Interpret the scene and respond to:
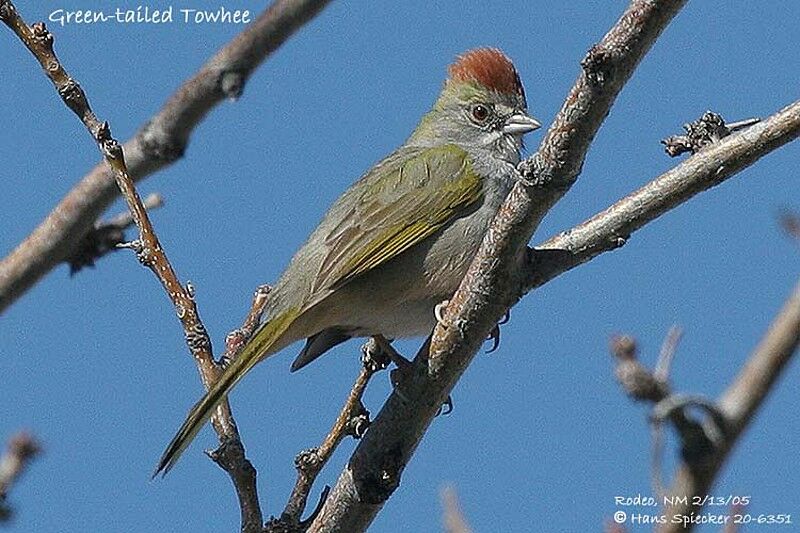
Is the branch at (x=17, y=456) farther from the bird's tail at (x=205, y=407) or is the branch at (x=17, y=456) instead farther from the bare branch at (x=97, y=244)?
the bare branch at (x=97, y=244)

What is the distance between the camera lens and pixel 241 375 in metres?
4.32

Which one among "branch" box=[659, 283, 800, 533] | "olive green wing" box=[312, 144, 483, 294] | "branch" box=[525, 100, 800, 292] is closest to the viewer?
"branch" box=[659, 283, 800, 533]

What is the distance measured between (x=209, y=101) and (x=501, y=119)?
315 cm

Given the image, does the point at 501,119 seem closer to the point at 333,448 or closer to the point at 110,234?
the point at 110,234

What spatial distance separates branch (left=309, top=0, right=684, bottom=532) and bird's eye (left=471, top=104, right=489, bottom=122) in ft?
10.1

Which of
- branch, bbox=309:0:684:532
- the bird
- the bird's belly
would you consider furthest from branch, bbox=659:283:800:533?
the bird's belly

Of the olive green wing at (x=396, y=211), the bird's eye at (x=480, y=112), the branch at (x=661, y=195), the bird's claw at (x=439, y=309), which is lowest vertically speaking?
the branch at (x=661, y=195)

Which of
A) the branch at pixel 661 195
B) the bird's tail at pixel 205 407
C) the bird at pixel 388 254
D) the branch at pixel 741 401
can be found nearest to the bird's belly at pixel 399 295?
the bird at pixel 388 254

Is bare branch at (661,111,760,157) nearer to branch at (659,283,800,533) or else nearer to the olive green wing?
the olive green wing

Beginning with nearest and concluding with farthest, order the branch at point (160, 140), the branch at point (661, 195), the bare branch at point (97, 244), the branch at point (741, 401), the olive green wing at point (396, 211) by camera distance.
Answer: the branch at point (741, 401)
the branch at point (661, 195)
the branch at point (160, 140)
the bare branch at point (97, 244)
the olive green wing at point (396, 211)

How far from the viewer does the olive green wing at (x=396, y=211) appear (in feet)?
17.2

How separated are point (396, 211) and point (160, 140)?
1.83 meters

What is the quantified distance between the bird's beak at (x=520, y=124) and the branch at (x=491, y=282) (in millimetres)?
2944

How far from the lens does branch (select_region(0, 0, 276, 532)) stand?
3.79 metres
